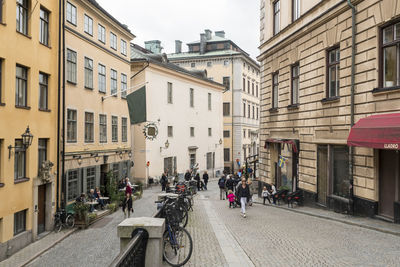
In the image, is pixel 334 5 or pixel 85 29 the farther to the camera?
pixel 85 29

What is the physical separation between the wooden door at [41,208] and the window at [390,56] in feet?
52.3

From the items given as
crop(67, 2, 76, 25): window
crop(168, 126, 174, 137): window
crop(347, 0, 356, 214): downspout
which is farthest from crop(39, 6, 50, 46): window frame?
crop(168, 126, 174, 137): window

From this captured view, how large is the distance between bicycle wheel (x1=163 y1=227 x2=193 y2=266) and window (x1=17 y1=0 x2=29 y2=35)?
12.5 metres

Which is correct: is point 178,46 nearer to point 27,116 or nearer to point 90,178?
point 90,178

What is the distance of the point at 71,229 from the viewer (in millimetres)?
19609

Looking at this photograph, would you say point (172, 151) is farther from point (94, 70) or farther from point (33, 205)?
point (33, 205)

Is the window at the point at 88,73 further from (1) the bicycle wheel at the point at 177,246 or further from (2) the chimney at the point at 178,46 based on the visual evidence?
(2) the chimney at the point at 178,46

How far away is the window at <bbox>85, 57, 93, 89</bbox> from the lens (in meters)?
24.2

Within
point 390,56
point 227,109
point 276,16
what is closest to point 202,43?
point 227,109

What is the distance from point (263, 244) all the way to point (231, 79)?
49.1 meters

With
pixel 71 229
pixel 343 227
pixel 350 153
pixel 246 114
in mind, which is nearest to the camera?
pixel 343 227

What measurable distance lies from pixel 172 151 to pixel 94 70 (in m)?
16.1

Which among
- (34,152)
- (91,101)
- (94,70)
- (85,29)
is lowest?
(34,152)

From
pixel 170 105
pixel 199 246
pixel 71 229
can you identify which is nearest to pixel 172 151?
pixel 170 105
